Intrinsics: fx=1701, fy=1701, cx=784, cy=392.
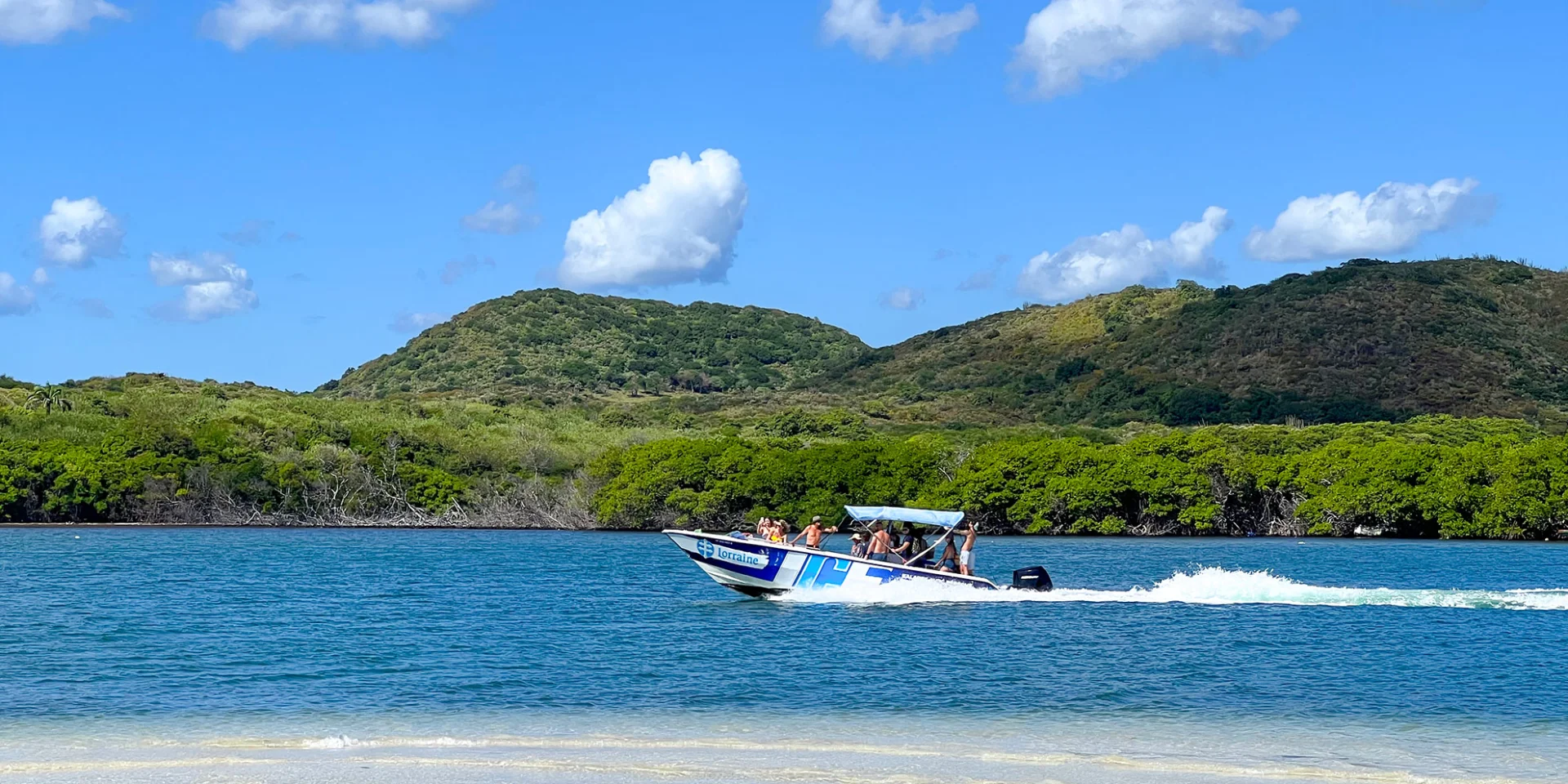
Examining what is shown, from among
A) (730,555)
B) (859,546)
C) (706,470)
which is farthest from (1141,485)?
(730,555)

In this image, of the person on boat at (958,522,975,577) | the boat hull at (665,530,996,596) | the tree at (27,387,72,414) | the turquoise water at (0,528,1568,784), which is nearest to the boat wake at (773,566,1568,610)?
the turquoise water at (0,528,1568,784)

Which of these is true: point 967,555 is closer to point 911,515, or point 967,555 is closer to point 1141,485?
point 911,515

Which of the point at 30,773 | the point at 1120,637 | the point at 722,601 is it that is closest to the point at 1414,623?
the point at 1120,637

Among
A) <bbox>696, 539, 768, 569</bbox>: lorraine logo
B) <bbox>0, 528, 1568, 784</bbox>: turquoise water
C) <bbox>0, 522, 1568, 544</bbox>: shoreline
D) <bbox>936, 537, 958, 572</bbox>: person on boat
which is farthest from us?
<bbox>0, 522, 1568, 544</bbox>: shoreline

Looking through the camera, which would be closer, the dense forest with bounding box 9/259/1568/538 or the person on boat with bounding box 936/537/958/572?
the person on boat with bounding box 936/537/958/572

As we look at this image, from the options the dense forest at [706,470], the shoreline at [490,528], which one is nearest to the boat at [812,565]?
the shoreline at [490,528]

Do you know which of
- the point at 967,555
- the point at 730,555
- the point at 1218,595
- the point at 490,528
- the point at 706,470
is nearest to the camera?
the point at 967,555

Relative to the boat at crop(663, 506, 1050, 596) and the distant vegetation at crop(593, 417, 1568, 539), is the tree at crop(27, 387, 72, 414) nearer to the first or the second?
the distant vegetation at crop(593, 417, 1568, 539)

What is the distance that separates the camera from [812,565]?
42062mm

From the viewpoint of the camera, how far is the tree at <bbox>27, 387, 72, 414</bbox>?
385 feet

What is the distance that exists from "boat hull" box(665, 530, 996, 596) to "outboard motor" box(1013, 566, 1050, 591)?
27.0 inches

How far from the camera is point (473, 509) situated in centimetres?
10831

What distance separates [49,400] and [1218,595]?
97.0m

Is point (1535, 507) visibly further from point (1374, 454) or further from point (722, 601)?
point (722, 601)
